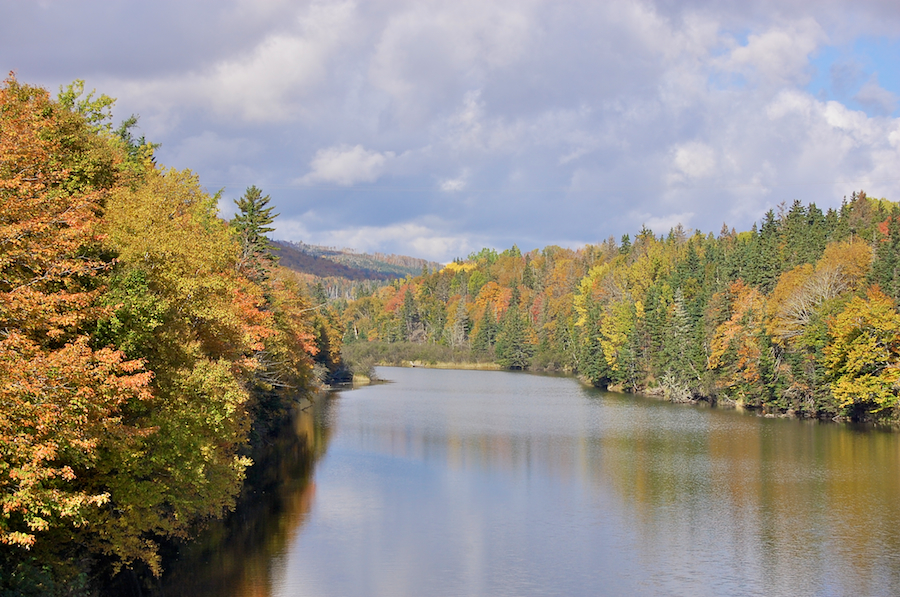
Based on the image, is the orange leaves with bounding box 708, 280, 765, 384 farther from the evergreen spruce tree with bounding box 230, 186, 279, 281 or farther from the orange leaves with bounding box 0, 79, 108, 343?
the orange leaves with bounding box 0, 79, 108, 343

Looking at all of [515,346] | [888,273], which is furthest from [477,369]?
[888,273]

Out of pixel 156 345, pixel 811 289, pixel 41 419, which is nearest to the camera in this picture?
pixel 41 419

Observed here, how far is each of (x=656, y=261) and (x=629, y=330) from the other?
23.0 meters

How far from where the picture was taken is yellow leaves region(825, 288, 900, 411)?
188ft

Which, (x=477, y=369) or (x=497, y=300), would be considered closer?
(x=477, y=369)

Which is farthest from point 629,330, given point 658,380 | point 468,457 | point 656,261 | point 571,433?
point 468,457

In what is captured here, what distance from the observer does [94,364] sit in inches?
668

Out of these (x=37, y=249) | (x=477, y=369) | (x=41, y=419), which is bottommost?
(x=477, y=369)

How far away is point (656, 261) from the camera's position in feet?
400

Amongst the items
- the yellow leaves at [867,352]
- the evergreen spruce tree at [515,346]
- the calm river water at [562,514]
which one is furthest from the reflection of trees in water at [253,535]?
the evergreen spruce tree at [515,346]

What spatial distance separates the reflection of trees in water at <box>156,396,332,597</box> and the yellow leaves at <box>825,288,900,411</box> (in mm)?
40128

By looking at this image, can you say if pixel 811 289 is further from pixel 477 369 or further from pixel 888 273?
pixel 477 369

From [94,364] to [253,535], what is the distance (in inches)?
583

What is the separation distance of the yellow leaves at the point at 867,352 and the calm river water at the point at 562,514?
3224 mm
